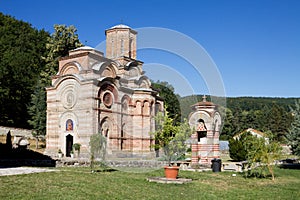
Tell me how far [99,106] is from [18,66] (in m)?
15.8

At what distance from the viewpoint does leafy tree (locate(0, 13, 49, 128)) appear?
37406 mm

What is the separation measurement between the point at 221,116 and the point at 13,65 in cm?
2572

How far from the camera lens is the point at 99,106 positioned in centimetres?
2881

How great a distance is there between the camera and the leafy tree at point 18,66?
37406 millimetres

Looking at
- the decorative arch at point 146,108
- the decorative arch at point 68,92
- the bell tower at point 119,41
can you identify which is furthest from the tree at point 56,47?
the decorative arch at point 146,108

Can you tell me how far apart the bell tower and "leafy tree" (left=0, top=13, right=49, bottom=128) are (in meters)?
10.3

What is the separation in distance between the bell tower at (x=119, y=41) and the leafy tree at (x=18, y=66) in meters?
10.3

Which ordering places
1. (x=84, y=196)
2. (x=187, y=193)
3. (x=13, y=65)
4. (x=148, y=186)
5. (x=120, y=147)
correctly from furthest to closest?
1. (x=13, y=65)
2. (x=120, y=147)
3. (x=148, y=186)
4. (x=187, y=193)
5. (x=84, y=196)

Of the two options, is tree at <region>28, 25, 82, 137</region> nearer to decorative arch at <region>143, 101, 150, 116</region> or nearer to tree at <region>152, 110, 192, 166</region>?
decorative arch at <region>143, 101, 150, 116</region>

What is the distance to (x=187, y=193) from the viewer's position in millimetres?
10953

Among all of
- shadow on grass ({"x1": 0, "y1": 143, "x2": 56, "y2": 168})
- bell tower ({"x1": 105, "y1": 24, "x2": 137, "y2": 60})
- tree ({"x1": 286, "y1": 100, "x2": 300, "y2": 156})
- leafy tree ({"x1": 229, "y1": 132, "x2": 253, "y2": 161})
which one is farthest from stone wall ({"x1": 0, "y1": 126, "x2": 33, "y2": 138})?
tree ({"x1": 286, "y1": 100, "x2": 300, "y2": 156})

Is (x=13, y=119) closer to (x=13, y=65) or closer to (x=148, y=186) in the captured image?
(x=13, y=65)

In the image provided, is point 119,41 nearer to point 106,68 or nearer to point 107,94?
point 106,68

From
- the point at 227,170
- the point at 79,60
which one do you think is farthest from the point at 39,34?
the point at 227,170
